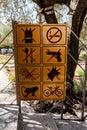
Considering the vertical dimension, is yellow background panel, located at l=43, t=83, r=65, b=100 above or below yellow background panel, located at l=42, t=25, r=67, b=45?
below

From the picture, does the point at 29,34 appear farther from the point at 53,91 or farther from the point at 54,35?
the point at 53,91

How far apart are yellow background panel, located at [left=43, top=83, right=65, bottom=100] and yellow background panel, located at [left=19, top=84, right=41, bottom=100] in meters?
0.10

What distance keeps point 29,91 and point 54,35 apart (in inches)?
35.8

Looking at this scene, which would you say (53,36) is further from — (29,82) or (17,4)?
(17,4)

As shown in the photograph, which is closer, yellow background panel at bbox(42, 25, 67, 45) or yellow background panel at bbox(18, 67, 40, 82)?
yellow background panel at bbox(42, 25, 67, 45)

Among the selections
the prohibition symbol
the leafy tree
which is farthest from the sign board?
the leafy tree

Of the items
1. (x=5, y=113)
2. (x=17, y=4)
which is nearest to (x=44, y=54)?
(x=5, y=113)

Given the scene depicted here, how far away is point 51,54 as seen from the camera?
14.4ft

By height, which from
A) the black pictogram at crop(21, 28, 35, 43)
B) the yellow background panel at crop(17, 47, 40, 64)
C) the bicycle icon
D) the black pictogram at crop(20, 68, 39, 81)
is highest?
the black pictogram at crop(21, 28, 35, 43)

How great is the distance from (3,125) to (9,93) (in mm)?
4981

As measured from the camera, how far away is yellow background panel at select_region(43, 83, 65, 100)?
4578 mm

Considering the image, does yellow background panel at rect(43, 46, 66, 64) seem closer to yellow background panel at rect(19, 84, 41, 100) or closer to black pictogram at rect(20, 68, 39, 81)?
black pictogram at rect(20, 68, 39, 81)

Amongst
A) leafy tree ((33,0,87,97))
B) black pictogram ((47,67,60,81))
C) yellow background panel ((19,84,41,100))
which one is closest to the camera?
black pictogram ((47,67,60,81))

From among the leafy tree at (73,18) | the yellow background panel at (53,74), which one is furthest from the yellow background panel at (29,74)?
the leafy tree at (73,18)
